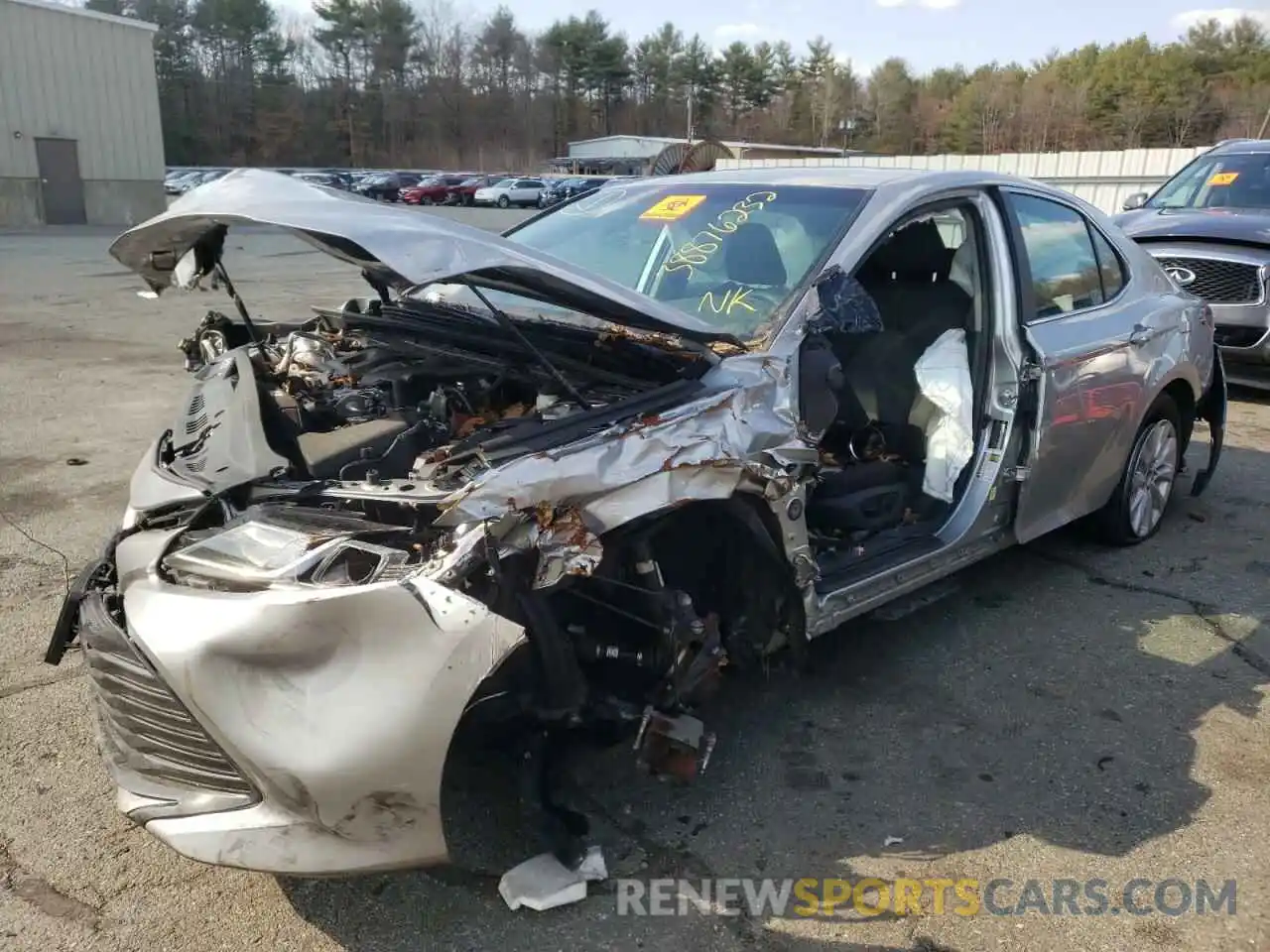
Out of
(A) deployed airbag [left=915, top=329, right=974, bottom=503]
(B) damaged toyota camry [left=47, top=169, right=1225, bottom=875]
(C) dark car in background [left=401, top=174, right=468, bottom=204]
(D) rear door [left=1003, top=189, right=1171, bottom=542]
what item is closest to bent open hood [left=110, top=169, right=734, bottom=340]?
(B) damaged toyota camry [left=47, top=169, right=1225, bottom=875]

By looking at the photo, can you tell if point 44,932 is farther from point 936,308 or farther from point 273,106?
point 273,106

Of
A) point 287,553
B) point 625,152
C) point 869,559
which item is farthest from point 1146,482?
point 625,152

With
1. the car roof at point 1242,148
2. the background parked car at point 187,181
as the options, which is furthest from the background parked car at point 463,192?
the car roof at point 1242,148

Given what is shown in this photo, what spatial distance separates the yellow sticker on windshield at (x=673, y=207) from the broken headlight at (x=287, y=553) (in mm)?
2035

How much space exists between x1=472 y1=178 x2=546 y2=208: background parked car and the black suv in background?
34.6 metres

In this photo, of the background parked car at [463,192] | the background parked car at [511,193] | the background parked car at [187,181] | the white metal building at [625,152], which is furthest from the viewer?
the white metal building at [625,152]

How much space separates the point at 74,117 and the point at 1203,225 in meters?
27.2

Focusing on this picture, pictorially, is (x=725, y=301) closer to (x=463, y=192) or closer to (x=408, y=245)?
(x=408, y=245)

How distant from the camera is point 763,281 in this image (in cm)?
337

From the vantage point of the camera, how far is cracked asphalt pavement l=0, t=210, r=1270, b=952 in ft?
7.77

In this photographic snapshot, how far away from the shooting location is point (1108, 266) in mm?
4543

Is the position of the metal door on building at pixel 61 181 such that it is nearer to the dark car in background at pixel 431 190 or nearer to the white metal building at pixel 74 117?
the white metal building at pixel 74 117

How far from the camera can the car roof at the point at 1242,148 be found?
30.9 feet

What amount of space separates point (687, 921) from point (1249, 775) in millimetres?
1898
